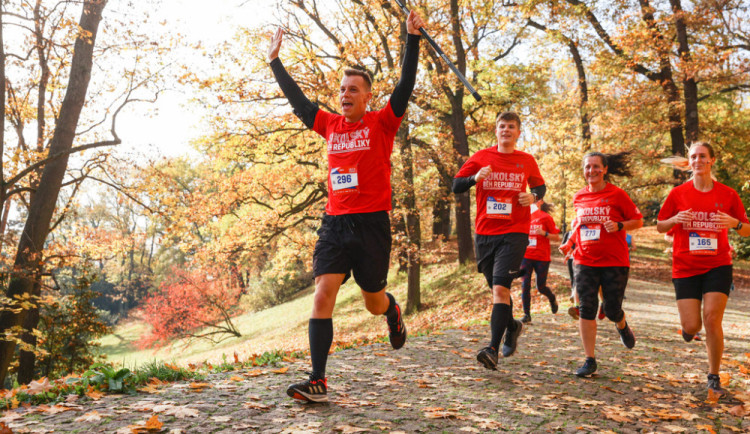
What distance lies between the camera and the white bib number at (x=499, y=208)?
4.85 meters

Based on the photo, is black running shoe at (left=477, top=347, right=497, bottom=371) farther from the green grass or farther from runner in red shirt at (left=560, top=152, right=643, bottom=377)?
the green grass

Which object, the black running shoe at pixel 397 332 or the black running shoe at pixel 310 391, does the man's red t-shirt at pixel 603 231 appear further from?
the black running shoe at pixel 310 391

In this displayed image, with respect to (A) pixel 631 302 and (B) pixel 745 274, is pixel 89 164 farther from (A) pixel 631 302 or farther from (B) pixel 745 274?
(B) pixel 745 274

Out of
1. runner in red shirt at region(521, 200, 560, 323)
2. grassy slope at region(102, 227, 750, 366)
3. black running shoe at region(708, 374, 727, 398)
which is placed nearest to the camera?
black running shoe at region(708, 374, 727, 398)

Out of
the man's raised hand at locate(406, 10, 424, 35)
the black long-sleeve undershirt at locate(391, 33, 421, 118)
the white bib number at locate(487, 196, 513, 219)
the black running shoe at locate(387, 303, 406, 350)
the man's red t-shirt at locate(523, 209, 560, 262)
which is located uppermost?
the man's raised hand at locate(406, 10, 424, 35)

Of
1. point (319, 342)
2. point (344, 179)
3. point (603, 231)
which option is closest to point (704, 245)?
point (603, 231)

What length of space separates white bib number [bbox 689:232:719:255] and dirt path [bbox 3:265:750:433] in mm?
1275

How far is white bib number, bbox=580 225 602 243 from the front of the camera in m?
5.07

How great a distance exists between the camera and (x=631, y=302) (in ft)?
41.5

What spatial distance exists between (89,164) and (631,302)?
1373cm

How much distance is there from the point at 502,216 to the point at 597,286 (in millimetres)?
1248

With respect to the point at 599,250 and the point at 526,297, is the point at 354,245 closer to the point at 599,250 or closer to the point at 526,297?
the point at 599,250

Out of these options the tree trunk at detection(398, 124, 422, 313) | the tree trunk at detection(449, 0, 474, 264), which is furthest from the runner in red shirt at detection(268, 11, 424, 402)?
the tree trunk at detection(449, 0, 474, 264)

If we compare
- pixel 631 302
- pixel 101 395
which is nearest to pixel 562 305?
pixel 631 302
